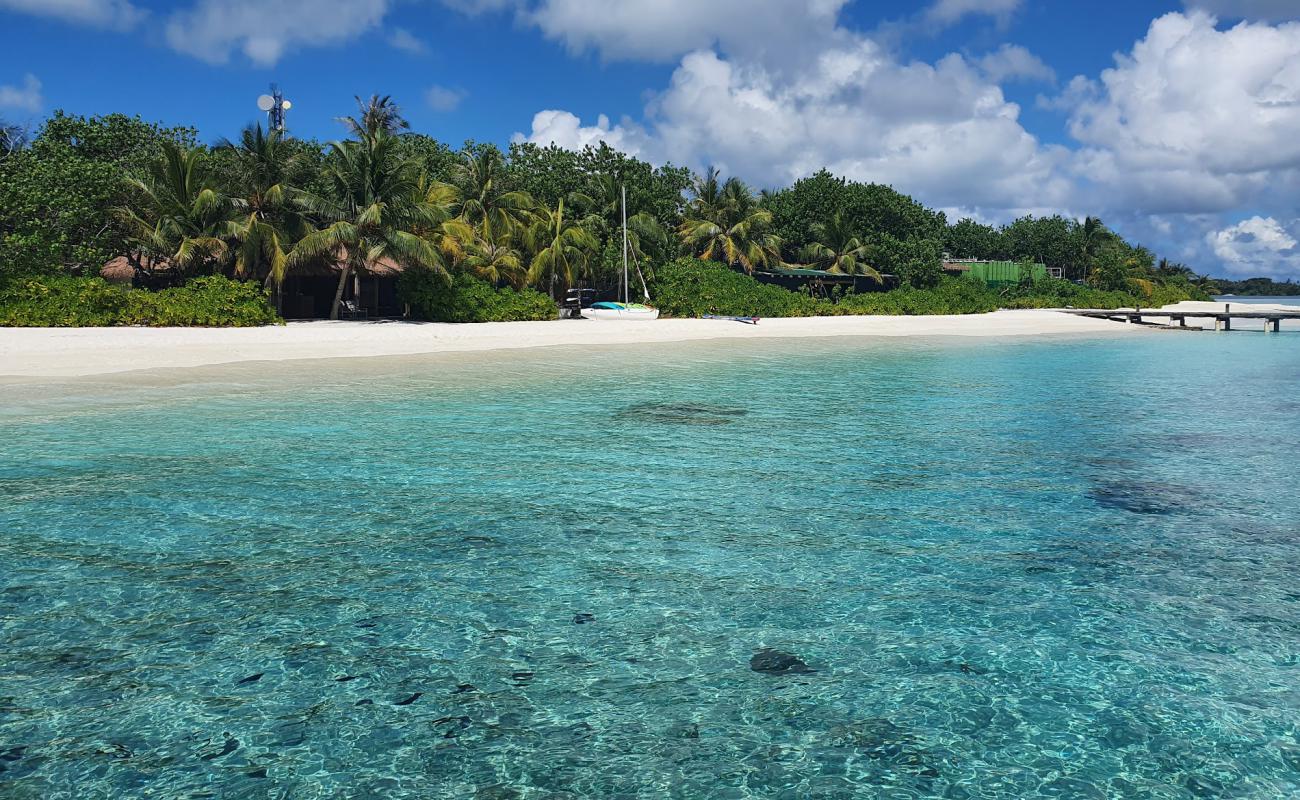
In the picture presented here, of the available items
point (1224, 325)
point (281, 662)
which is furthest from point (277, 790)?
point (1224, 325)

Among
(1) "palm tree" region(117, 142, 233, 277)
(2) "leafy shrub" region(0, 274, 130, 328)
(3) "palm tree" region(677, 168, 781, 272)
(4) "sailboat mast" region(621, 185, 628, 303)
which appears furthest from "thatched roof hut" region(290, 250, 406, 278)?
(3) "palm tree" region(677, 168, 781, 272)

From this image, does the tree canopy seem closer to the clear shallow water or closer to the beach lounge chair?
the beach lounge chair

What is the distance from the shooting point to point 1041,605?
5.41 meters

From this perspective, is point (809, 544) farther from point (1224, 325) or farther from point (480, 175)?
point (1224, 325)

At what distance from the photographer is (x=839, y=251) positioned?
49.2 m

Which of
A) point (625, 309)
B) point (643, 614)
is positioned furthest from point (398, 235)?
point (643, 614)

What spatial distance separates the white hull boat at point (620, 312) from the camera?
3562 cm

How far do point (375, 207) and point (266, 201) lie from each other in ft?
12.9

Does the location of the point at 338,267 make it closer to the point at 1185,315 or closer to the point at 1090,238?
the point at 1185,315

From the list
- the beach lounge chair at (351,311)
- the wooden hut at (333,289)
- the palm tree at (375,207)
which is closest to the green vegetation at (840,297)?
the wooden hut at (333,289)

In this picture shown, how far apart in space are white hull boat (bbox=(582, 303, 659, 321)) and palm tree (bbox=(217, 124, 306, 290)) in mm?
11712

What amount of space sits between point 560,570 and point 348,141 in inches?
1107

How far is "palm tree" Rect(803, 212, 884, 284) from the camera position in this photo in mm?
48625

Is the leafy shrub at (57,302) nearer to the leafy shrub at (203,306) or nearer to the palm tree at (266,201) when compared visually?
the leafy shrub at (203,306)
